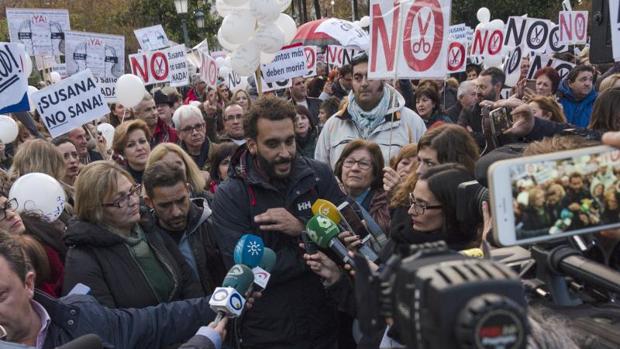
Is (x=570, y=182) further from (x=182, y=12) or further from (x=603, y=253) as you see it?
(x=182, y=12)

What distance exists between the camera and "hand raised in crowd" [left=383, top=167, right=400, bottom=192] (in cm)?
434

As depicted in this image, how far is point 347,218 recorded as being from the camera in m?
3.54

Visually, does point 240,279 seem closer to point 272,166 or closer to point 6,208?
point 272,166

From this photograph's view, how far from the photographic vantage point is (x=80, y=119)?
6.61m

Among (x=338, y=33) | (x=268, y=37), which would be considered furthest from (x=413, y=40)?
(x=338, y=33)

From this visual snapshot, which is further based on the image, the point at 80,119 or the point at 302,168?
the point at 80,119

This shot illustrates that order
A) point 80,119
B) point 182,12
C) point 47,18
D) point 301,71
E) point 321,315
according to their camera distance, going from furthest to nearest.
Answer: point 182,12 → point 47,18 → point 301,71 → point 80,119 → point 321,315

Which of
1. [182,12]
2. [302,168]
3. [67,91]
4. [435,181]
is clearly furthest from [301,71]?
[182,12]

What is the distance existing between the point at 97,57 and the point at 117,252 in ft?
24.3

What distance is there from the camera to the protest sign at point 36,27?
11539 millimetres

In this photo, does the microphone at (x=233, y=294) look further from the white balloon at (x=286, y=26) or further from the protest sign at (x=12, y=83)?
the white balloon at (x=286, y=26)

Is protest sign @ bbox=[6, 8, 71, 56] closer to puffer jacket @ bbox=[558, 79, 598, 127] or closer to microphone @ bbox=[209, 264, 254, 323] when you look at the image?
puffer jacket @ bbox=[558, 79, 598, 127]

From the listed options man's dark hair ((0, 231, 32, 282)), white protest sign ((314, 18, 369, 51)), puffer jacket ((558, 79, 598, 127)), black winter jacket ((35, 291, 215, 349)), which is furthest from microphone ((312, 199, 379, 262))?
white protest sign ((314, 18, 369, 51))

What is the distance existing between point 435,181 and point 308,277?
0.96 m
